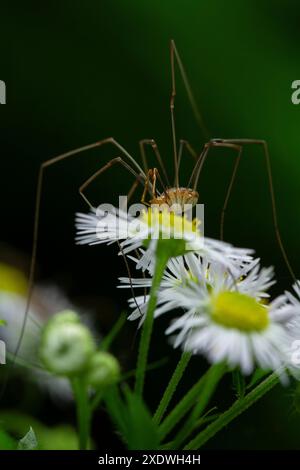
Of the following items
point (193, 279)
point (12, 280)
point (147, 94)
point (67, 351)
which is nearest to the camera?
point (67, 351)

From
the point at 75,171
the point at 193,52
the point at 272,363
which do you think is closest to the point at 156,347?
the point at 75,171

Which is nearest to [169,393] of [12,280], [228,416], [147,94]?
[228,416]

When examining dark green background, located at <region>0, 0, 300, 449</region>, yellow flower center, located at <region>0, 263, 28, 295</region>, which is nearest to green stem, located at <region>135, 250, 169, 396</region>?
yellow flower center, located at <region>0, 263, 28, 295</region>

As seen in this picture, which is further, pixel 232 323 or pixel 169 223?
pixel 169 223

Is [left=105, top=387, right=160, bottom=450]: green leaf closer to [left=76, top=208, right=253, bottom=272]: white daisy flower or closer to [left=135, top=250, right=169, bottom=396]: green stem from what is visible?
[left=135, top=250, right=169, bottom=396]: green stem

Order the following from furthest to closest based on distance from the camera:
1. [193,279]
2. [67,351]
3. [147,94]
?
1. [147,94]
2. [193,279]
3. [67,351]

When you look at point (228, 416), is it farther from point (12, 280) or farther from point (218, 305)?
point (12, 280)
